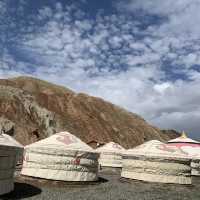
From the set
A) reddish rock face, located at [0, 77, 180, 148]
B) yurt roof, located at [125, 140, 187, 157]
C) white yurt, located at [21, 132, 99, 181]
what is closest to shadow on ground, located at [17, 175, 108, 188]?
white yurt, located at [21, 132, 99, 181]

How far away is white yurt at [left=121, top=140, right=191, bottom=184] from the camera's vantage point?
13258 mm

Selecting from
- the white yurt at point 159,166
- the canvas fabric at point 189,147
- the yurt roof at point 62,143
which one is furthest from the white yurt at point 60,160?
the canvas fabric at point 189,147

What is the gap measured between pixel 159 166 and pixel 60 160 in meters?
3.75

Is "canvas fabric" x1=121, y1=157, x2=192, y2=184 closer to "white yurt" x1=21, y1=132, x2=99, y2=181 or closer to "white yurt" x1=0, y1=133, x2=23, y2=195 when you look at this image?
"white yurt" x1=21, y1=132, x2=99, y2=181

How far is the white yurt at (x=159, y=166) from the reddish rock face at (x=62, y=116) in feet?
69.8

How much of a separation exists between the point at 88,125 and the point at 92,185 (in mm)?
40658

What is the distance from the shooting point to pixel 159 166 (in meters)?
13.3

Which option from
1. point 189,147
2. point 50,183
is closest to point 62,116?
point 189,147

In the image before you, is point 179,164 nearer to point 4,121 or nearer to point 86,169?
point 86,169

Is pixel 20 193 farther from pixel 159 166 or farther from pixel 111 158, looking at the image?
pixel 111 158

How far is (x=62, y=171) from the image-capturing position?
1160 centimetres

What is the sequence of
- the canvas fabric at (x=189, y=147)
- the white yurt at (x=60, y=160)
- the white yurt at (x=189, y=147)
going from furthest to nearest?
1. the canvas fabric at (x=189, y=147)
2. the white yurt at (x=189, y=147)
3. the white yurt at (x=60, y=160)

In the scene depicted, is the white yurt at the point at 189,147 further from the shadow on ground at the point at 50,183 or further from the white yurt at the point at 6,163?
the white yurt at the point at 6,163

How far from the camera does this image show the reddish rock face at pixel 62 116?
3728cm
